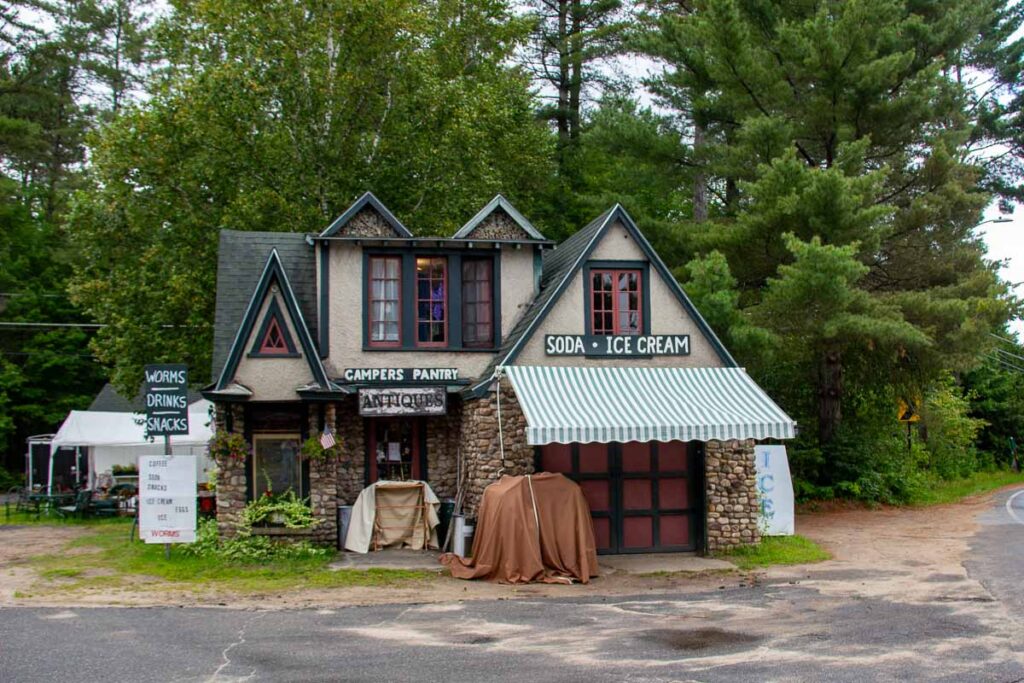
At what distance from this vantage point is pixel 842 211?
21.2 meters

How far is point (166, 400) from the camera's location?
52.5 ft

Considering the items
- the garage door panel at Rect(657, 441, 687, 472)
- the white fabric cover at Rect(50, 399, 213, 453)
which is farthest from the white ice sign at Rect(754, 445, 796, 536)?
the white fabric cover at Rect(50, 399, 213, 453)

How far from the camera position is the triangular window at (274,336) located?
17.4 meters

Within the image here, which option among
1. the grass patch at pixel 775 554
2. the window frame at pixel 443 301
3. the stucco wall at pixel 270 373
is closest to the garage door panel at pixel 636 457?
the grass patch at pixel 775 554

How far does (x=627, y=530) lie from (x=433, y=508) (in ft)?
11.7

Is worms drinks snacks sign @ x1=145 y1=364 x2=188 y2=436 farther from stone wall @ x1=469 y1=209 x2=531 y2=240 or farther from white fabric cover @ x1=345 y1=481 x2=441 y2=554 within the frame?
stone wall @ x1=469 y1=209 x2=531 y2=240

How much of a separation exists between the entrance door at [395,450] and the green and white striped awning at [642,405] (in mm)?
3029

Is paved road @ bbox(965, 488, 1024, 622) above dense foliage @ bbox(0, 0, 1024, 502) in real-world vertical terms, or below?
below

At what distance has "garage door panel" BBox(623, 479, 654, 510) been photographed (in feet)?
57.3

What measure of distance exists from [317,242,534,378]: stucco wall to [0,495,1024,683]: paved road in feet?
19.6

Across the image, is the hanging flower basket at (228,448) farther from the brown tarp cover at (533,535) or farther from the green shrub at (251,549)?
the brown tarp cover at (533,535)

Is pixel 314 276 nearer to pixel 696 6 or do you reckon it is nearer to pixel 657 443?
pixel 657 443

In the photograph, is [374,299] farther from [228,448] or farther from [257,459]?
[228,448]

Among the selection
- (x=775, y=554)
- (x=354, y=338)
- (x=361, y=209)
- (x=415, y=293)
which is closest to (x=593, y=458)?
(x=775, y=554)
